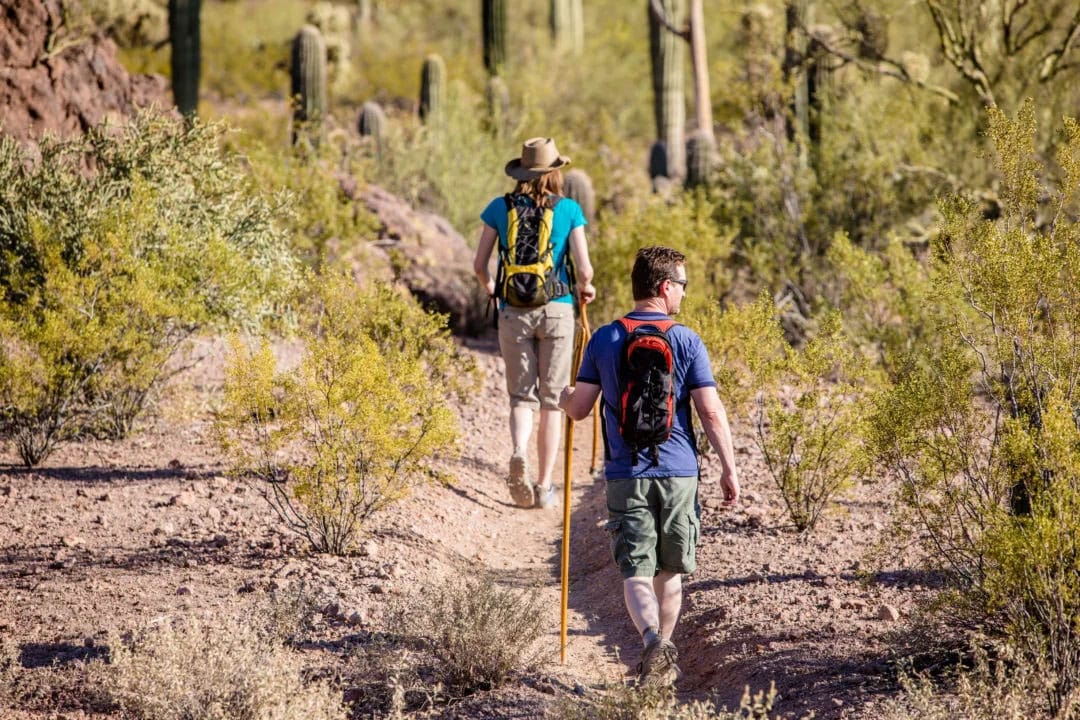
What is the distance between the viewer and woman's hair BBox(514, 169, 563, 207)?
6379 mm

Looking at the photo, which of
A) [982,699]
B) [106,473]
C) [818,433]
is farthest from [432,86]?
[982,699]

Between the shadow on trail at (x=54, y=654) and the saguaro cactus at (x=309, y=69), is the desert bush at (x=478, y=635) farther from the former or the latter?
the saguaro cactus at (x=309, y=69)

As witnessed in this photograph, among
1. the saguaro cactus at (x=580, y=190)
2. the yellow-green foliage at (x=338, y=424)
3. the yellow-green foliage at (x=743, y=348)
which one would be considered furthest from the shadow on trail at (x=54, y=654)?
the saguaro cactus at (x=580, y=190)

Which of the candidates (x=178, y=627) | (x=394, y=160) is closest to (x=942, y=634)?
(x=178, y=627)

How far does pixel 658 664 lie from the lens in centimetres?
411

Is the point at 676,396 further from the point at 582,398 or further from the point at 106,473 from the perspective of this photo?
the point at 106,473

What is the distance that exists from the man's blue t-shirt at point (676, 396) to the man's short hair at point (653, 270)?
9cm

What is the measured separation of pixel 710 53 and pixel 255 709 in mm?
24592

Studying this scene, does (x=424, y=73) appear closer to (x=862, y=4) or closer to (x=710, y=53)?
(x=862, y=4)

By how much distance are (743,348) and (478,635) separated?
2.81 meters

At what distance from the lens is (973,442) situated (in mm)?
4715

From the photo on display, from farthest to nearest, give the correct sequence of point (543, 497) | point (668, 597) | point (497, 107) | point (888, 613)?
point (497, 107)
point (543, 497)
point (888, 613)
point (668, 597)

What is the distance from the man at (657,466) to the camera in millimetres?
4293

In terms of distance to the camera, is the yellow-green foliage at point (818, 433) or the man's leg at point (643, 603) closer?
the man's leg at point (643, 603)
